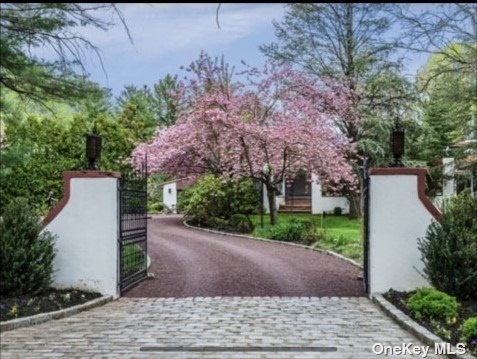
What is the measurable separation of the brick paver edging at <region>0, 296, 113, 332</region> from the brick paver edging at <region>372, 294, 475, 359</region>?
142 inches

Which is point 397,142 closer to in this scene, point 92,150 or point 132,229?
point 132,229

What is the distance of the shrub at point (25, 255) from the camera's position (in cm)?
641

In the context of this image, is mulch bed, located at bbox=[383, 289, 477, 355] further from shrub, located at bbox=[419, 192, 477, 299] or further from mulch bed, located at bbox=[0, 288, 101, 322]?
mulch bed, located at bbox=[0, 288, 101, 322]

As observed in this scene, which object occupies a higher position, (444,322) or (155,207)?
(155,207)

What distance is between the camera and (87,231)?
7609mm

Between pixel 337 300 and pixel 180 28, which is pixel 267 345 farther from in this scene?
pixel 180 28

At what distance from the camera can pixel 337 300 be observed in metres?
7.46

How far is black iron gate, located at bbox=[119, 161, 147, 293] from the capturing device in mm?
7926

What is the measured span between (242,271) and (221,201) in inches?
396

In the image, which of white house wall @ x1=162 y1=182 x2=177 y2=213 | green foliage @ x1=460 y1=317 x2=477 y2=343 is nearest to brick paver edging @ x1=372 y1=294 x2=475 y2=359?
green foliage @ x1=460 y1=317 x2=477 y2=343

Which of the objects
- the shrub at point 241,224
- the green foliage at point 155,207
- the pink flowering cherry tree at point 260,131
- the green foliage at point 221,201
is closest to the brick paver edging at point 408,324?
the pink flowering cherry tree at point 260,131

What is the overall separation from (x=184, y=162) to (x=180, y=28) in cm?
1709

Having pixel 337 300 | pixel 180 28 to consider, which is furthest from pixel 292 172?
pixel 180 28

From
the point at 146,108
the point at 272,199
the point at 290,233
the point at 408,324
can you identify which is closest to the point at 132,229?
the point at 408,324
